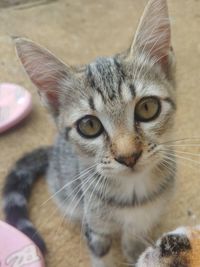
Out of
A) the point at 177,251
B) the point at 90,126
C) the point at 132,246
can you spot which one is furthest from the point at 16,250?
the point at 177,251

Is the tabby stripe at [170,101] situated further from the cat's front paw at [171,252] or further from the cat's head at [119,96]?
the cat's front paw at [171,252]

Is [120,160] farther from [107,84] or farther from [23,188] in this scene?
[23,188]

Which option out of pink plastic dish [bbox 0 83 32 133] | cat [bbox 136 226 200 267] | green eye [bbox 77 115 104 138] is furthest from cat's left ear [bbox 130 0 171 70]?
pink plastic dish [bbox 0 83 32 133]

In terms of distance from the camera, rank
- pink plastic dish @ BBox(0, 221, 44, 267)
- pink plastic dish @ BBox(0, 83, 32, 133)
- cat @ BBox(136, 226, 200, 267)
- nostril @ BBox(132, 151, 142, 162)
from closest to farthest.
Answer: cat @ BBox(136, 226, 200, 267) → nostril @ BBox(132, 151, 142, 162) → pink plastic dish @ BBox(0, 221, 44, 267) → pink plastic dish @ BBox(0, 83, 32, 133)

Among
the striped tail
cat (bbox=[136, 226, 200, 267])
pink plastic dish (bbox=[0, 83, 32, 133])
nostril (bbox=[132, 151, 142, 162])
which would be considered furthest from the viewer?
pink plastic dish (bbox=[0, 83, 32, 133])

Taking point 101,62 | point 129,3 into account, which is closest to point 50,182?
point 101,62

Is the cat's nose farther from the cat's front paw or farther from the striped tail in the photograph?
the striped tail

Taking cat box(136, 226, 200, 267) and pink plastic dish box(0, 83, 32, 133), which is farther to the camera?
pink plastic dish box(0, 83, 32, 133)
